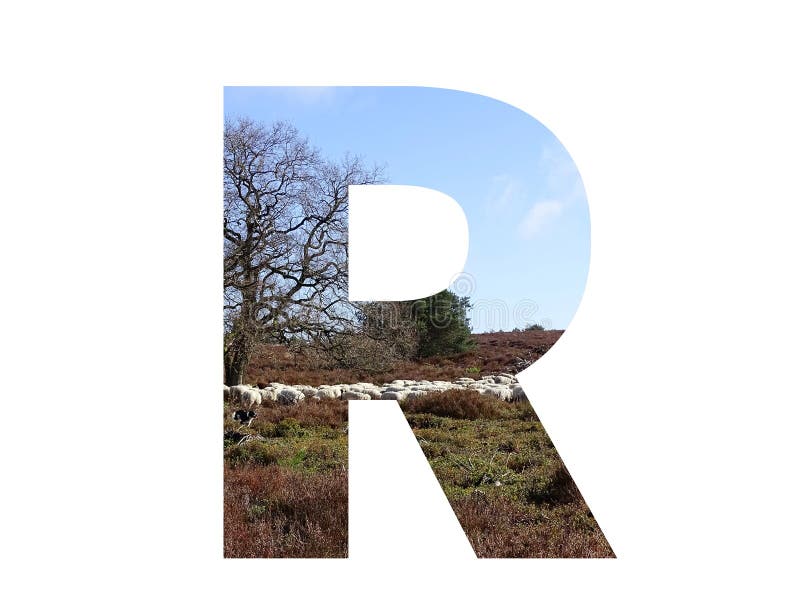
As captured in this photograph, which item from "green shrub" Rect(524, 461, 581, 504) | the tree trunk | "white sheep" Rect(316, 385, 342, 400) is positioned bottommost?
"green shrub" Rect(524, 461, 581, 504)

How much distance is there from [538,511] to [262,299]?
3032 millimetres

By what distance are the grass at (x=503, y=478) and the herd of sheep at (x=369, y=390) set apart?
0.09 m

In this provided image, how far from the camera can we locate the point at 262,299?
6.53m

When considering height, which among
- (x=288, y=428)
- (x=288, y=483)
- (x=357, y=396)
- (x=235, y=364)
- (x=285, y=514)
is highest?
(x=235, y=364)

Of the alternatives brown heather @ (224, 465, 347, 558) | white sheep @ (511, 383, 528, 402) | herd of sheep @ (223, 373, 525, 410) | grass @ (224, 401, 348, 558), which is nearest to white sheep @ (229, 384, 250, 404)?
herd of sheep @ (223, 373, 525, 410)

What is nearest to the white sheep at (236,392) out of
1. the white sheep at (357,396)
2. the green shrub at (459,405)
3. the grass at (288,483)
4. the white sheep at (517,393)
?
the grass at (288,483)

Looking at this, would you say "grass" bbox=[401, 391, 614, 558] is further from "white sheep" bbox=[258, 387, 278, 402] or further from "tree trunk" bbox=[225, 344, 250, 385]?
"tree trunk" bbox=[225, 344, 250, 385]

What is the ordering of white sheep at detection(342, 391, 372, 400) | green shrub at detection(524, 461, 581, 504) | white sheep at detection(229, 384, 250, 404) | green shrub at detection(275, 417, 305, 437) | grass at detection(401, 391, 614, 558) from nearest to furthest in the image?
grass at detection(401, 391, 614, 558)
green shrub at detection(524, 461, 581, 504)
white sheep at detection(342, 391, 372, 400)
white sheep at detection(229, 384, 250, 404)
green shrub at detection(275, 417, 305, 437)

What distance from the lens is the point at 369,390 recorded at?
21.3ft

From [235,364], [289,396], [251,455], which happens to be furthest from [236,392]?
[251,455]

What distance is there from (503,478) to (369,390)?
1419mm

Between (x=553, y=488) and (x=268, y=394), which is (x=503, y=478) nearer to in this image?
(x=553, y=488)

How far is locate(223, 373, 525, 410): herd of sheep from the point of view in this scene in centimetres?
651

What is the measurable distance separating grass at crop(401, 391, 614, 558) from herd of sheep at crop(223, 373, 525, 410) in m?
0.09
